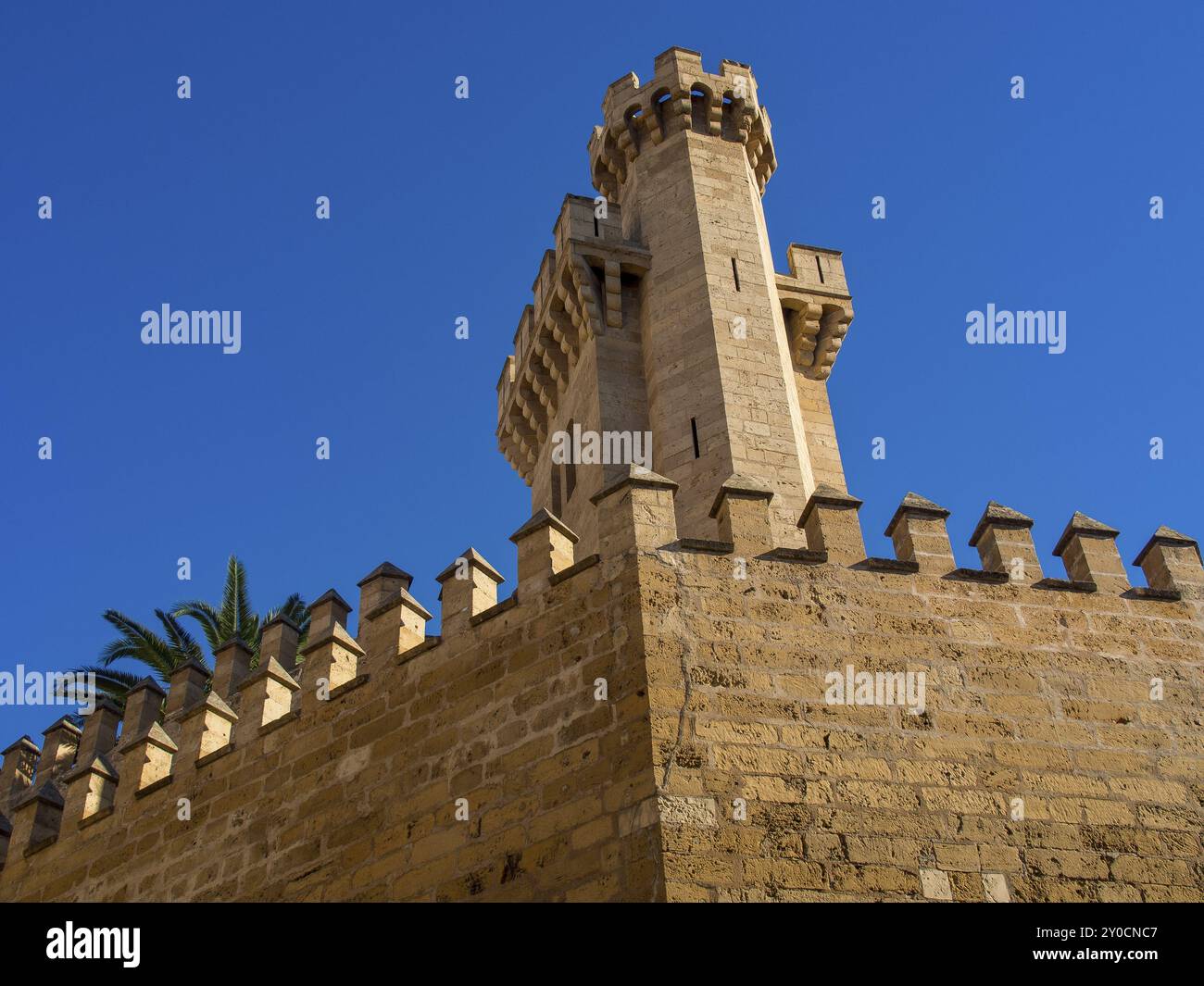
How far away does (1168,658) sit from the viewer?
10312mm

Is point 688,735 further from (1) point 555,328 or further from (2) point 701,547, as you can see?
(1) point 555,328

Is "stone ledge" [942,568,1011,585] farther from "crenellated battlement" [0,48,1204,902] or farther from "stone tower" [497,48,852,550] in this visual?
"stone tower" [497,48,852,550]

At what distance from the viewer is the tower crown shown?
1794 cm

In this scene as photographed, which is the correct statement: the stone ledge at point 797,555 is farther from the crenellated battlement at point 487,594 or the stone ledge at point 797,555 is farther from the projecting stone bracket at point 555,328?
the projecting stone bracket at point 555,328

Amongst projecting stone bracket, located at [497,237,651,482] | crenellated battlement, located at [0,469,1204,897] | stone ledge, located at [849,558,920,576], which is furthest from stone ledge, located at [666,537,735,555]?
projecting stone bracket, located at [497,237,651,482]

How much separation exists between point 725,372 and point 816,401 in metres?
2.43

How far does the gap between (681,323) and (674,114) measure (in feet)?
12.3

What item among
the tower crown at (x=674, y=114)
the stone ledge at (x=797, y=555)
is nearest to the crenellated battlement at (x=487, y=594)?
the stone ledge at (x=797, y=555)

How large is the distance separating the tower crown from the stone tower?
0.08 ft

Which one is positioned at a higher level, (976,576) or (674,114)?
(674,114)

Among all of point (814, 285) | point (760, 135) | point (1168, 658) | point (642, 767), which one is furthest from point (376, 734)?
point (760, 135)

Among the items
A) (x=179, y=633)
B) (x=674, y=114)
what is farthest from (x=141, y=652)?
(x=674, y=114)

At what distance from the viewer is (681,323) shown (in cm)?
1572
